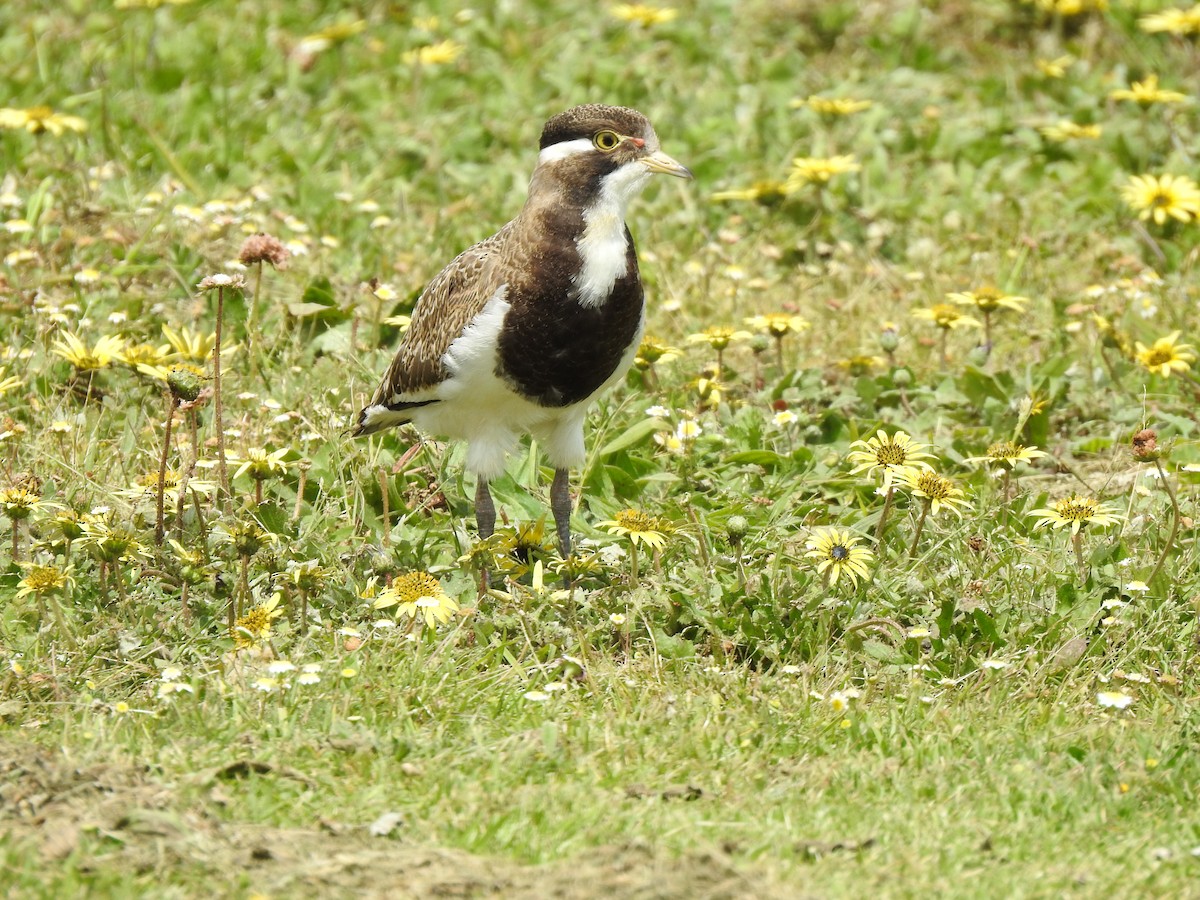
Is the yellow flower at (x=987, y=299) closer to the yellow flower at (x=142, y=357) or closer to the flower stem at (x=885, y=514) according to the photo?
the flower stem at (x=885, y=514)

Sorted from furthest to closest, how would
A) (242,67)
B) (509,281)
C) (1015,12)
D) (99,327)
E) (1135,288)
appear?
(1015,12)
(242,67)
(1135,288)
(99,327)
(509,281)

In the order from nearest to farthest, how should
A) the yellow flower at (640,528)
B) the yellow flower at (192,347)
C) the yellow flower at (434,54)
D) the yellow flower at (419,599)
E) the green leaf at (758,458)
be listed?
1. the yellow flower at (419,599)
2. the yellow flower at (640,528)
3. the yellow flower at (192,347)
4. the green leaf at (758,458)
5. the yellow flower at (434,54)

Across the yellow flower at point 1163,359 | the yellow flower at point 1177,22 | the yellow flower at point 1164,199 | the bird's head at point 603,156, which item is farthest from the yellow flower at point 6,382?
the yellow flower at point 1177,22

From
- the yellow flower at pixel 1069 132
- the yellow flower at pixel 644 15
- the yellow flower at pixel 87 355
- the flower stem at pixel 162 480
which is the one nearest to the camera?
the flower stem at pixel 162 480

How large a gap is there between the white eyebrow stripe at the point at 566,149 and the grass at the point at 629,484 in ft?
3.66

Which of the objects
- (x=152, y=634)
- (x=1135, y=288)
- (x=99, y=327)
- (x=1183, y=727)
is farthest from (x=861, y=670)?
(x=99, y=327)

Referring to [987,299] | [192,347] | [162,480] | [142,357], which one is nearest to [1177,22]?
[987,299]

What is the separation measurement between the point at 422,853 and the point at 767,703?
1211mm

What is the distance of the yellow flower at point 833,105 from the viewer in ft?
27.7

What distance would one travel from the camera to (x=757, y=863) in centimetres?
377

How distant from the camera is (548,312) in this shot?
510 cm

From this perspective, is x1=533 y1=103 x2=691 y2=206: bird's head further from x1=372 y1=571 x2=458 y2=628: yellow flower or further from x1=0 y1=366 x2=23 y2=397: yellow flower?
x1=0 y1=366 x2=23 y2=397: yellow flower

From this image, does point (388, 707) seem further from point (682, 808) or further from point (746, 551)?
point (746, 551)

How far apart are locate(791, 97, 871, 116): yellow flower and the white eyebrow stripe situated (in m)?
3.44
